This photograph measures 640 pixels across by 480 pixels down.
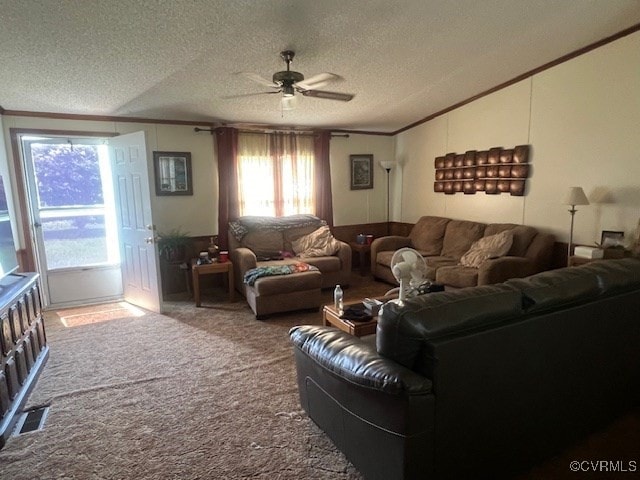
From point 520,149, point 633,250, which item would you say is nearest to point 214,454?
point 633,250

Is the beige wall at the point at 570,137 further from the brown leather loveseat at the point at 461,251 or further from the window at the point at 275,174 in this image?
the window at the point at 275,174

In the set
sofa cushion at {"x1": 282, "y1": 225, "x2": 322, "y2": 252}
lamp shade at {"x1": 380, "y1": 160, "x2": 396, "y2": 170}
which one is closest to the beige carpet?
sofa cushion at {"x1": 282, "y1": 225, "x2": 322, "y2": 252}

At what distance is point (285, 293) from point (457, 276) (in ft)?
5.95

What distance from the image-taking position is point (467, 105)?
4.87m

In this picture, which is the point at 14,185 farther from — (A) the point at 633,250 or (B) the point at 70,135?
(A) the point at 633,250

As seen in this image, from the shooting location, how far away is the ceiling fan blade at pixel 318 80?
9.61 feet

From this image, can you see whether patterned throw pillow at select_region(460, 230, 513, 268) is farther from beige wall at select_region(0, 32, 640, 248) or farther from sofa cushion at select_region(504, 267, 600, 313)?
sofa cushion at select_region(504, 267, 600, 313)

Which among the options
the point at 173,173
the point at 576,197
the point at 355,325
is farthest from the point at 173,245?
the point at 576,197

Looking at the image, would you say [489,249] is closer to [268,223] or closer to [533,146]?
[533,146]

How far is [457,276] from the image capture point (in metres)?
3.91

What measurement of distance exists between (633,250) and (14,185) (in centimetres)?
610

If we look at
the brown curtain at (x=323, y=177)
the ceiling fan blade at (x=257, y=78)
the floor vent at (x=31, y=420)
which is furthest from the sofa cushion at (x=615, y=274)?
the brown curtain at (x=323, y=177)

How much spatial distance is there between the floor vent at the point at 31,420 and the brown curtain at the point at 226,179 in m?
2.93

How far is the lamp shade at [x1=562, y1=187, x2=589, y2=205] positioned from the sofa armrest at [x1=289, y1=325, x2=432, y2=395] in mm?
2908
